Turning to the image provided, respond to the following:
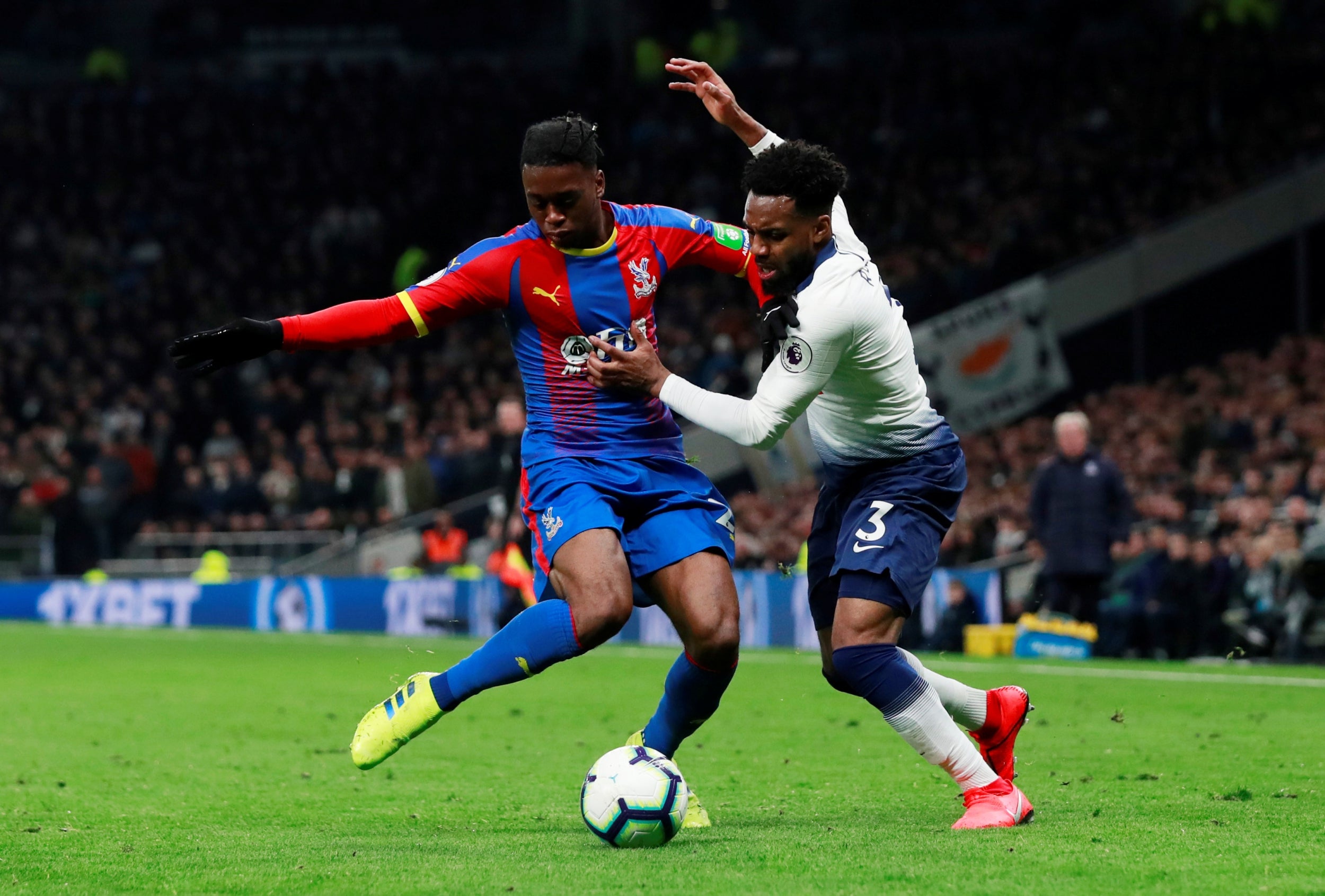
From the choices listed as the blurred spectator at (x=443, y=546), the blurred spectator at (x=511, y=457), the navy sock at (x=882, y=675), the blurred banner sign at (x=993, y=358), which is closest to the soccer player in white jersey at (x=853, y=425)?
the navy sock at (x=882, y=675)

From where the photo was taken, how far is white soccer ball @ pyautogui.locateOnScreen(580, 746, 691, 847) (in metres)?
5.14

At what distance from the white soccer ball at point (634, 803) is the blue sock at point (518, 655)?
0.38 m

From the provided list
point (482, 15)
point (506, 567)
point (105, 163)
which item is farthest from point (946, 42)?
point (506, 567)

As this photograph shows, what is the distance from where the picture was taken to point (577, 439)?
18.9 feet

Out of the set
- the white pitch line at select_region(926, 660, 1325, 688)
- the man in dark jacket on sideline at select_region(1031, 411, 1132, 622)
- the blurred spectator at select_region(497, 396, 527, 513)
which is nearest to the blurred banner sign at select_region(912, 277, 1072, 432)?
the man in dark jacket on sideline at select_region(1031, 411, 1132, 622)

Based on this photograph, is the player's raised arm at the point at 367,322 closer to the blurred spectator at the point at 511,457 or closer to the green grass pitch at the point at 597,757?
the green grass pitch at the point at 597,757

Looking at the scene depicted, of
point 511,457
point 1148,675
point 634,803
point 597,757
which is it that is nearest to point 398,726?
point 634,803

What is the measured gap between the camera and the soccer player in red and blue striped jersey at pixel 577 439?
17.7ft

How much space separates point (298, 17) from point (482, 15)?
12.5 ft

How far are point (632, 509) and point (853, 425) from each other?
2.56 feet

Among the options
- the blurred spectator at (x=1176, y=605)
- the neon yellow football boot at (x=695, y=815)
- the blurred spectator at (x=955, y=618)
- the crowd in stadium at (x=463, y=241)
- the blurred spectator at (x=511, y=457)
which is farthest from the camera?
the crowd in stadium at (x=463, y=241)

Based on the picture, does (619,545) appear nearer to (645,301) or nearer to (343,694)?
(645,301)

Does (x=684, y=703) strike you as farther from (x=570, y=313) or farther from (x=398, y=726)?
(x=570, y=313)

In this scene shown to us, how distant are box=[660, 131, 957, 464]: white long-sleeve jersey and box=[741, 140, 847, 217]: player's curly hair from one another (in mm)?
195
